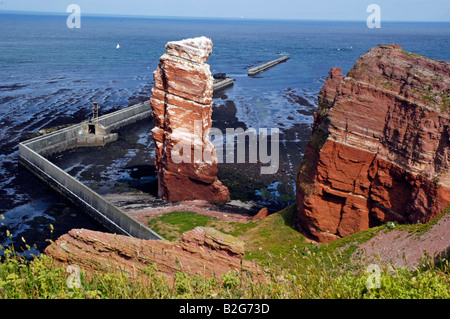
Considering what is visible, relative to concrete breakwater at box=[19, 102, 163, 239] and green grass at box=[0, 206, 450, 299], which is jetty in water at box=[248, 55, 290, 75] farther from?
green grass at box=[0, 206, 450, 299]

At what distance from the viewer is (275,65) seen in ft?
465

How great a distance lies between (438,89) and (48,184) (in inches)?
1324

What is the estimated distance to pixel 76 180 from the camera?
38.0m

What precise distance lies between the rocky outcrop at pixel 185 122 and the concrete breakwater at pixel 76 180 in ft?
18.6

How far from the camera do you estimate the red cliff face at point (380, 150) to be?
22625mm

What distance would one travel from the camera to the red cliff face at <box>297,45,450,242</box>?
74.2 ft

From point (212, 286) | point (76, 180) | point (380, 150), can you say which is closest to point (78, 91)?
point (76, 180)

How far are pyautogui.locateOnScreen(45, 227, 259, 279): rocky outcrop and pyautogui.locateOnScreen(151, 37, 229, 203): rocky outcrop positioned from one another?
19.4 meters

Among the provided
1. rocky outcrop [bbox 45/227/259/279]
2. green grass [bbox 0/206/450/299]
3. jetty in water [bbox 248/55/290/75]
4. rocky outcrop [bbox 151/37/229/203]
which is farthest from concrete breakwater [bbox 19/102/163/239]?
jetty in water [bbox 248/55/290/75]

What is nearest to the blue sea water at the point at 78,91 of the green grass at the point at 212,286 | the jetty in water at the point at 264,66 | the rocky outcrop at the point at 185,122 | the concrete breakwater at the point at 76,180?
the concrete breakwater at the point at 76,180

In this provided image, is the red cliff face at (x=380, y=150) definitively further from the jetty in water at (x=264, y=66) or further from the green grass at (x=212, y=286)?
the jetty in water at (x=264, y=66)

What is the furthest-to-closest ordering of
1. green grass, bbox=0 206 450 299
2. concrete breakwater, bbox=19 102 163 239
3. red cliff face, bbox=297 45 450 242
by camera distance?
concrete breakwater, bbox=19 102 163 239 → red cliff face, bbox=297 45 450 242 → green grass, bbox=0 206 450 299
